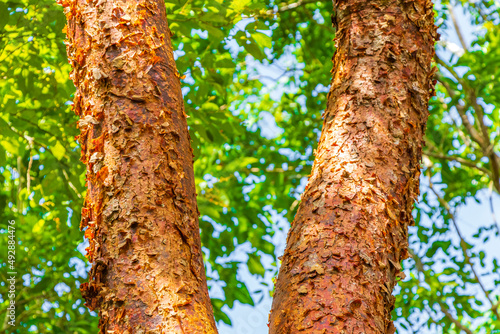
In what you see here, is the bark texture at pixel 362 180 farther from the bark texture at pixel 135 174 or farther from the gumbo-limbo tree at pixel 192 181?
the bark texture at pixel 135 174

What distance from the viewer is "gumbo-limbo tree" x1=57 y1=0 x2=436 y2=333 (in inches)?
45.3

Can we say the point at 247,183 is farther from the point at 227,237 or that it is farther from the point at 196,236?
the point at 196,236

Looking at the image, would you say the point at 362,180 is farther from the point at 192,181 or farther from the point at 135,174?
the point at 135,174

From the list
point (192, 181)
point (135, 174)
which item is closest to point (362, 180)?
point (192, 181)

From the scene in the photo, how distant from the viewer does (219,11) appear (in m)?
2.37

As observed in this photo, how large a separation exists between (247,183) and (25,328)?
2.26m

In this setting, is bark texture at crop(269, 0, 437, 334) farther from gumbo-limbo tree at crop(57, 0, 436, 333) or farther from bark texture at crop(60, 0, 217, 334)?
bark texture at crop(60, 0, 217, 334)

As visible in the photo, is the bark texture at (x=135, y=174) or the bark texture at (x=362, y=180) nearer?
the bark texture at (x=135, y=174)

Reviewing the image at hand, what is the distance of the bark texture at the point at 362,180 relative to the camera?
47.9 inches

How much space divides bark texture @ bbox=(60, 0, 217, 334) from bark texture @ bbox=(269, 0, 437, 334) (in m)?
0.30

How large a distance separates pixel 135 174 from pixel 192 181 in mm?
179

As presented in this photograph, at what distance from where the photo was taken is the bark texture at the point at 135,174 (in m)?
1.12

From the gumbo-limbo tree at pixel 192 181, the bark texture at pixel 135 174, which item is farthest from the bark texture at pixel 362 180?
the bark texture at pixel 135 174

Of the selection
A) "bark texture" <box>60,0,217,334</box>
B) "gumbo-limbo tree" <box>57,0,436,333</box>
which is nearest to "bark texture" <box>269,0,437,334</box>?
"gumbo-limbo tree" <box>57,0,436,333</box>
